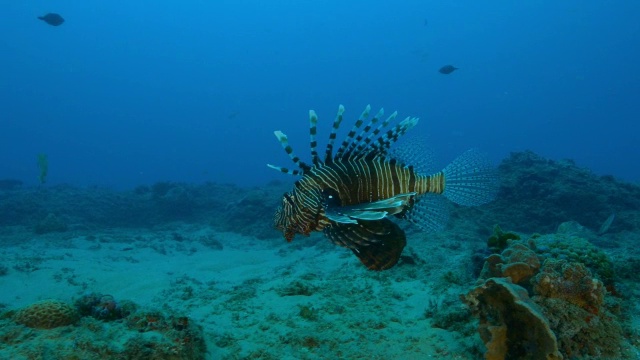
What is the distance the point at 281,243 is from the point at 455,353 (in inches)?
310

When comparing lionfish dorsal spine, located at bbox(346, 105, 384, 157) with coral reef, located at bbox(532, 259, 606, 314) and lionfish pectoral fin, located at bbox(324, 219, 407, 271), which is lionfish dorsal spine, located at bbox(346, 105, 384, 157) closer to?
lionfish pectoral fin, located at bbox(324, 219, 407, 271)

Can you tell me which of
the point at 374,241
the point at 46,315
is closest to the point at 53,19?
the point at 46,315

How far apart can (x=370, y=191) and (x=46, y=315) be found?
A: 8.88 feet

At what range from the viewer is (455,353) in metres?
3.03

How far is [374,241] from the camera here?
314 centimetres

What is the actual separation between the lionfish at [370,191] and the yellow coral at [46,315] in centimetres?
178

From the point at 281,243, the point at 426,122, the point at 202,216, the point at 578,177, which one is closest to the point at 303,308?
the point at 281,243

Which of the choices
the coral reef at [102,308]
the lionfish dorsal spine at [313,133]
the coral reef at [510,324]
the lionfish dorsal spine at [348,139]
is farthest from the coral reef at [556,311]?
the coral reef at [102,308]

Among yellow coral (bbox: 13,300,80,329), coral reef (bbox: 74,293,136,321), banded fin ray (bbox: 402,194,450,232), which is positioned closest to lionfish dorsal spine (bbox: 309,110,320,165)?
banded fin ray (bbox: 402,194,450,232)

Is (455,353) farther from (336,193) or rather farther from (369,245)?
(336,193)

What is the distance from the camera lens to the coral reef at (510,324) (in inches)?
100.0

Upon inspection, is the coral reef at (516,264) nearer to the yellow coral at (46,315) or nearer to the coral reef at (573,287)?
the coral reef at (573,287)

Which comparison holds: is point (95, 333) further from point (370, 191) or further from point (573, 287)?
point (573, 287)

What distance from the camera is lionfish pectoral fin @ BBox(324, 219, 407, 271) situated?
3.13 metres
